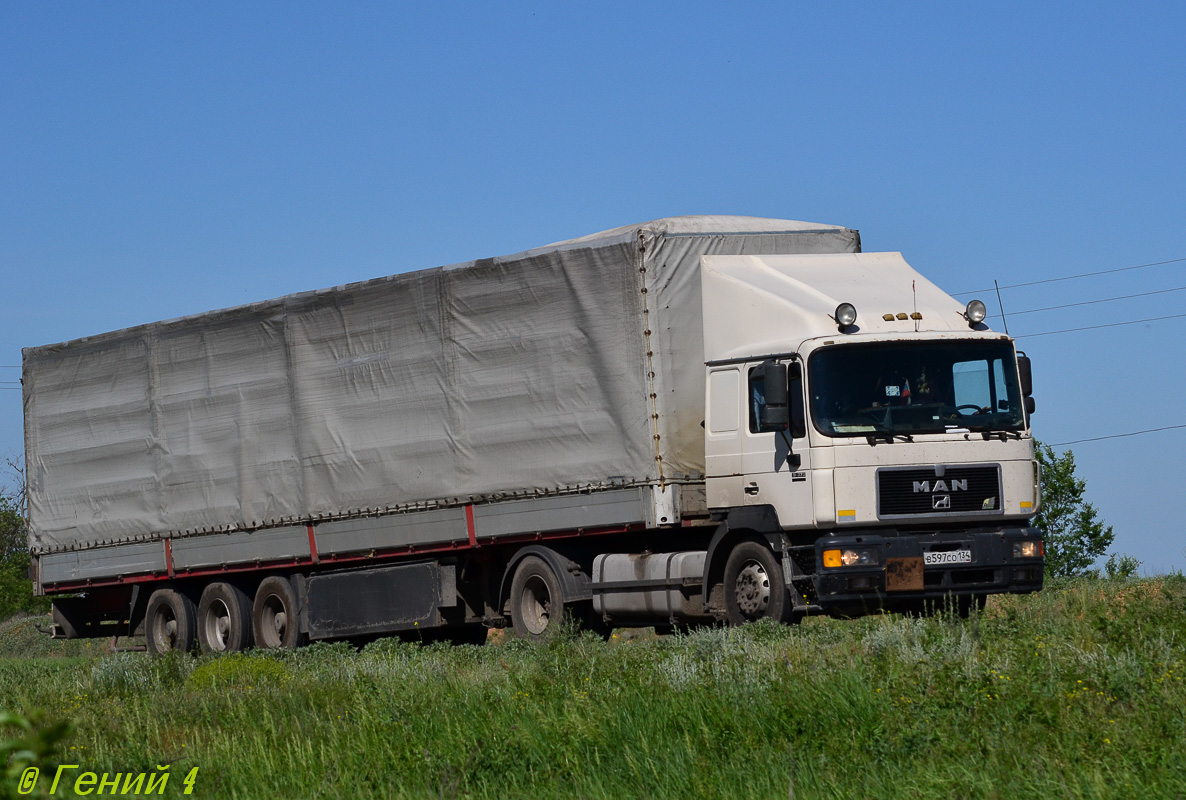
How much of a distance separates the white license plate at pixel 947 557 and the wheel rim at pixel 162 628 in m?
12.4

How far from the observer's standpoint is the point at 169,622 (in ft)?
69.5

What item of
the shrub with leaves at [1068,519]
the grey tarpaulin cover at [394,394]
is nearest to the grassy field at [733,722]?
the grey tarpaulin cover at [394,394]

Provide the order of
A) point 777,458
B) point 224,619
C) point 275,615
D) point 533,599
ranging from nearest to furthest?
point 777,458 → point 533,599 → point 275,615 → point 224,619

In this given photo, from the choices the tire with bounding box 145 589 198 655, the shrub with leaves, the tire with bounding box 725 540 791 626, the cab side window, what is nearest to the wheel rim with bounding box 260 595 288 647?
the tire with bounding box 145 589 198 655

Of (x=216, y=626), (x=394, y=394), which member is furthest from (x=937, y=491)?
→ (x=216, y=626)

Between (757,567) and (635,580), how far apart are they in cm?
170

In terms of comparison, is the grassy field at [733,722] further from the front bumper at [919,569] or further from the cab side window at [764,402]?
the cab side window at [764,402]

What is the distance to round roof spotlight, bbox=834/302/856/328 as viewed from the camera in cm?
1355

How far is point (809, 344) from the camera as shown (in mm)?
13578

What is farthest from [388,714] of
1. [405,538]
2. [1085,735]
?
[405,538]

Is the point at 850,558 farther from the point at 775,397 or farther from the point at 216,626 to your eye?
the point at 216,626

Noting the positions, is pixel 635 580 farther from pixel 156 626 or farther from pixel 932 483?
Result: pixel 156 626

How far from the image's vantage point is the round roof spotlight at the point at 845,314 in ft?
44.5

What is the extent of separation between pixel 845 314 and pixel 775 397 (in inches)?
41.8
